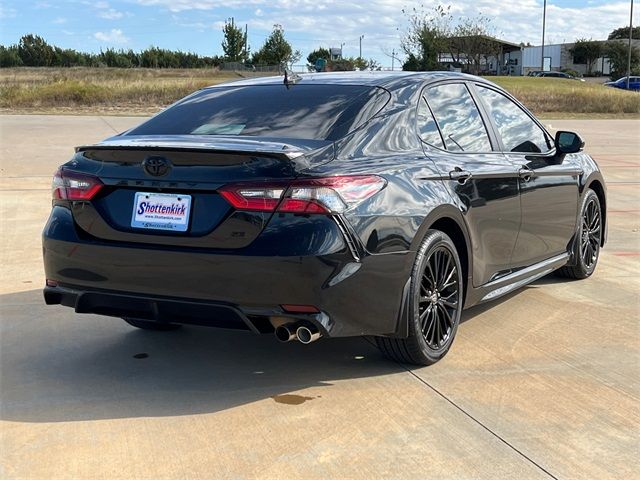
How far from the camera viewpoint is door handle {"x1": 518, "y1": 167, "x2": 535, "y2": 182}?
526 centimetres

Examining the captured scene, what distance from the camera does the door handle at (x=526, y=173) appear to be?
5.26 m

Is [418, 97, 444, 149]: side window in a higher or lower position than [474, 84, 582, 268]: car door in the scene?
higher

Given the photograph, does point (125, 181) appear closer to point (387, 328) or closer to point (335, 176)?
point (335, 176)

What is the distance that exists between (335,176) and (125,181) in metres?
1.04

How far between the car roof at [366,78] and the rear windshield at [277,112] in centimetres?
9

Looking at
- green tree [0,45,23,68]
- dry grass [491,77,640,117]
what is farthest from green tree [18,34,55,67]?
dry grass [491,77,640,117]

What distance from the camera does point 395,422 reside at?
3.63 metres

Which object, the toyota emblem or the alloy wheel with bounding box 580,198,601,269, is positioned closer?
the toyota emblem

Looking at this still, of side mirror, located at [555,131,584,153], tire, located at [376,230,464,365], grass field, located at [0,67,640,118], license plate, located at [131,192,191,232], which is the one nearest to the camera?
license plate, located at [131,192,191,232]

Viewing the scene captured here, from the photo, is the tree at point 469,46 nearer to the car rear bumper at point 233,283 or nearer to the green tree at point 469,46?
the green tree at point 469,46

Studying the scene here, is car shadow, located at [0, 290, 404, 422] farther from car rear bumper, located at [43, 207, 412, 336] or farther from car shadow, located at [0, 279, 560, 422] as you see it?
car rear bumper, located at [43, 207, 412, 336]

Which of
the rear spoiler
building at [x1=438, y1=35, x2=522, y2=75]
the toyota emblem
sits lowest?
the toyota emblem

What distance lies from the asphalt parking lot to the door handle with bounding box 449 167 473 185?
1.00 meters

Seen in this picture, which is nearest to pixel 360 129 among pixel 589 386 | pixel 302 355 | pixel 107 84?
pixel 302 355
